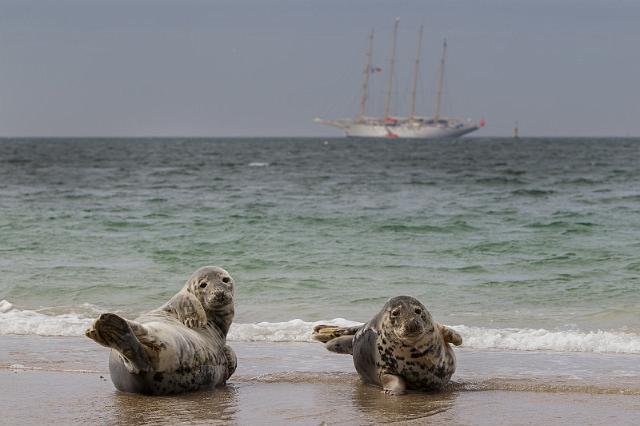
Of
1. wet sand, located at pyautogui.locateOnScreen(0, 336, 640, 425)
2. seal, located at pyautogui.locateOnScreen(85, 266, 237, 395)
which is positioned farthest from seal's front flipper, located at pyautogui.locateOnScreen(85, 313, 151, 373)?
wet sand, located at pyautogui.locateOnScreen(0, 336, 640, 425)

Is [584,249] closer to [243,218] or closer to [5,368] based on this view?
[243,218]

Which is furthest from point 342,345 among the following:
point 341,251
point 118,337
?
point 341,251

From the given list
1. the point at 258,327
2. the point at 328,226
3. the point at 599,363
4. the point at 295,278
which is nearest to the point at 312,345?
the point at 258,327

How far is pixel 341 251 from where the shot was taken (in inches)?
617

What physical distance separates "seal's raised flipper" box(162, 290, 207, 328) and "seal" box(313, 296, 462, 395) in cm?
107

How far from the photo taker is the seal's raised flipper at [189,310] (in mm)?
6711

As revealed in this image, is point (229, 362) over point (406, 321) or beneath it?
beneath

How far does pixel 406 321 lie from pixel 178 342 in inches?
53.8

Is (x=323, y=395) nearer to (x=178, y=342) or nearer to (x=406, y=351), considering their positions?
(x=406, y=351)

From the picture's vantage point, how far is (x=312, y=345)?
863 cm

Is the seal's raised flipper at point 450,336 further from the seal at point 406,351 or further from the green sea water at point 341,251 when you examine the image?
the green sea water at point 341,251
